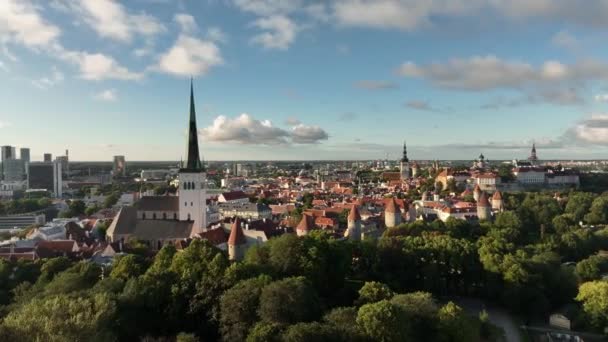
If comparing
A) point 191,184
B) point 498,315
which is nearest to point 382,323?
point 498,315

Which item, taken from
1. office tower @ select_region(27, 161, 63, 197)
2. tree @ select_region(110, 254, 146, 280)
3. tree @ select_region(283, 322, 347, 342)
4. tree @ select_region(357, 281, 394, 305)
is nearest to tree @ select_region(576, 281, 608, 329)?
tree @ select_region(357, 281, 394, 305)

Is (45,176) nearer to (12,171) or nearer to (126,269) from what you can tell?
(12,171)

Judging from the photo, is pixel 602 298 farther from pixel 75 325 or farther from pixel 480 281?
pixel 75 325

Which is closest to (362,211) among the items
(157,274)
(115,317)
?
(157,274)

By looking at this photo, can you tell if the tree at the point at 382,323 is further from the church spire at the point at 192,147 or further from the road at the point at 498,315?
the church spire at the point at 192,147

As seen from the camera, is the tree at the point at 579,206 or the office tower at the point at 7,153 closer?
the tree at the point at 579,206

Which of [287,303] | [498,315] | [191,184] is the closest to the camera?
[287,303]

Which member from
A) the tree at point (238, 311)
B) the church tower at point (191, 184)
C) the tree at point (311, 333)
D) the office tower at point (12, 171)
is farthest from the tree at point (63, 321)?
the office tower at point (12, 171)
